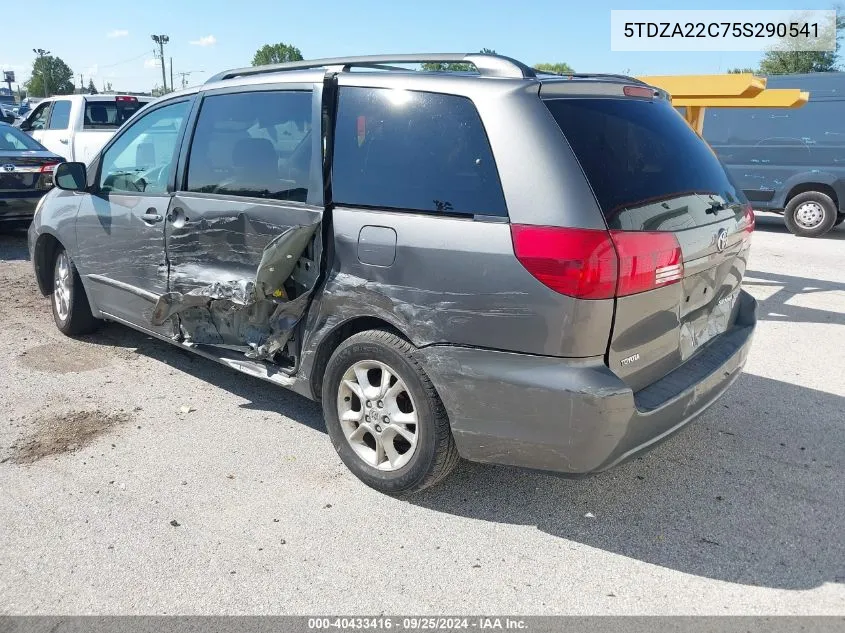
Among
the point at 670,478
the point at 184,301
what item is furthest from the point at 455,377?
the point at 184,301

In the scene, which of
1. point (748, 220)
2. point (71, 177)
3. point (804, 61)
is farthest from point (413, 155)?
point (804, 61)

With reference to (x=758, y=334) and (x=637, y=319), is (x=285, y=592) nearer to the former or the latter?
(x=637, y=319)

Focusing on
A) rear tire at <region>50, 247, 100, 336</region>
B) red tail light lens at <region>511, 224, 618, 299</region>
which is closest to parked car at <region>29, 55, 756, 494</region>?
red tail light lens at <region>511, 224, 618, 299</region>

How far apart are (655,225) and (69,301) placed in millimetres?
4564

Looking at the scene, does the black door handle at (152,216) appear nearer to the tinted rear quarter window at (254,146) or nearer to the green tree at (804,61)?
the tinted rear quarter window at (254,146)

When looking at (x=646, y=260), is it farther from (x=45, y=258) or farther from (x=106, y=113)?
(x=106, y=113)

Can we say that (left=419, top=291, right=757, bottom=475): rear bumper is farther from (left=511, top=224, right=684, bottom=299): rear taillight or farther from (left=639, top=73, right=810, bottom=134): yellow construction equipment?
(left=639, top=73, right=810, bottom=134): yellow construction equipment

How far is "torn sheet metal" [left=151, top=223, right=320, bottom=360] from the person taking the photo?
3.50 meters

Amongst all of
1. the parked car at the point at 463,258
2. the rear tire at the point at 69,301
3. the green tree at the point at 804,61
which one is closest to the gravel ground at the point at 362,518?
the parked car at the point at 463,258

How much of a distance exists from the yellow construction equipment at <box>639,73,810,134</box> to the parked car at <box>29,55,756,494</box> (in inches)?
138

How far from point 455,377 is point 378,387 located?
524 mm

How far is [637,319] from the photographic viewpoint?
2.76m

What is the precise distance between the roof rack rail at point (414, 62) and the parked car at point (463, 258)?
2cm

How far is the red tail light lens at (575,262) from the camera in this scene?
2.58 metres
